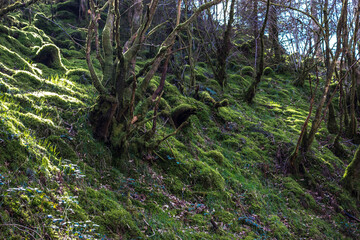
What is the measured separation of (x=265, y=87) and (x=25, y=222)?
44.8 feet

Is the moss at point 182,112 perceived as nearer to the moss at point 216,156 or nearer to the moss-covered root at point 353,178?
the moss at point 216,156

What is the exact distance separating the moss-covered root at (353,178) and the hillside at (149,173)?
0.26 meters

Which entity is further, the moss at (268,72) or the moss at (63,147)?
the moss at (268,72)

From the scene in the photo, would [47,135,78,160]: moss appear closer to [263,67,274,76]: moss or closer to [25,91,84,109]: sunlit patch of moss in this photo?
[25,91,84,109]: sunlit patch of moss

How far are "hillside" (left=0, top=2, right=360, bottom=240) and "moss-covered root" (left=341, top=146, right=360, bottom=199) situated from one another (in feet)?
0.86

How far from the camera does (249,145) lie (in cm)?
827

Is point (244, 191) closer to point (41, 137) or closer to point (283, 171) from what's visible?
Answer: point (283, 171)

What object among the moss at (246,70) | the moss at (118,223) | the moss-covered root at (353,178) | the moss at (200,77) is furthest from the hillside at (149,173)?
the moss at (246,70)

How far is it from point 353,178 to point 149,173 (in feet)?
20.7

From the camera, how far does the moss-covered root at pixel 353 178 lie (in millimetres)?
7801

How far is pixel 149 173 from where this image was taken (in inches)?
199

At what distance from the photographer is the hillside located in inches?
121

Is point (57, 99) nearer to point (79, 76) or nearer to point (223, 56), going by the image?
point (79, 76)

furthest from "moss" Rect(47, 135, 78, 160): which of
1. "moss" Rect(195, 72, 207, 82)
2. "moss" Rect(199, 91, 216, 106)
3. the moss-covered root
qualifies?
"moss" Rect(195, 72, 207, 82)
